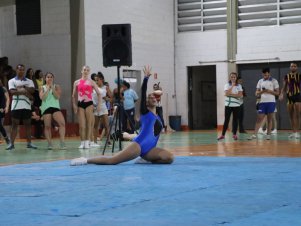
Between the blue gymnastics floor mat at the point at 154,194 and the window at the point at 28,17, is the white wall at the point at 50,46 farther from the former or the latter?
the blue gymnastics floor mat at the point at 154,194

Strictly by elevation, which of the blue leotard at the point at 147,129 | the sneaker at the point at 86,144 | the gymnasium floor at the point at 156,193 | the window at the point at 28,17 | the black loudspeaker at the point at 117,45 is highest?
the window at the point at 28,17

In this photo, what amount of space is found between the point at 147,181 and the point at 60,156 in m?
4.44

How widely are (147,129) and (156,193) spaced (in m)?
2.83

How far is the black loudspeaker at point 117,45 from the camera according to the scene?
11164 mm

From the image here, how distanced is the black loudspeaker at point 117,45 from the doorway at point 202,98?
40.9 feet

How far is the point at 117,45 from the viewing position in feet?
36.8

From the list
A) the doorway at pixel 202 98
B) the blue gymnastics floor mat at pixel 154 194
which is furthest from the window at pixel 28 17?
the blue gymnastics floor mat at pixel 154 194

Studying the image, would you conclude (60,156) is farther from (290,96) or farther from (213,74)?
(213,74)

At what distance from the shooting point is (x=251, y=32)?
2217cm

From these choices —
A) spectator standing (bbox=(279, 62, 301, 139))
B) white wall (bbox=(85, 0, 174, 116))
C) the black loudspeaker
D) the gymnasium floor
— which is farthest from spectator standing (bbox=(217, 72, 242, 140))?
white wall (bbox=(85, 0, 174, 116))

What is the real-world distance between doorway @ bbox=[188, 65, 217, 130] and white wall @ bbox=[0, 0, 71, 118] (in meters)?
6.32

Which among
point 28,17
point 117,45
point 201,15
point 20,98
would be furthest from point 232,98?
point 201,15

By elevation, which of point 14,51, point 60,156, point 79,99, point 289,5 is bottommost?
point 60,156

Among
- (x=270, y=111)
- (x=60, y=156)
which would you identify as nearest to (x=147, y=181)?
(x=60, y=156)
